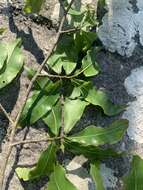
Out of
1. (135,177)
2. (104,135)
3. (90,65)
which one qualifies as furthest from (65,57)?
(135,177)

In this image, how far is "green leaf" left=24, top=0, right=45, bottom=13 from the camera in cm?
129

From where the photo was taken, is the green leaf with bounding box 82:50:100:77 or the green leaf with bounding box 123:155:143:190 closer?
the green leaf with bounding box 123:155:143:190

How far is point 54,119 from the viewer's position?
50.5 inches

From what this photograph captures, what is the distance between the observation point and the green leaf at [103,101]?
Answer: 1.30 metres

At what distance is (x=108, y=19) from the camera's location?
1.39 m

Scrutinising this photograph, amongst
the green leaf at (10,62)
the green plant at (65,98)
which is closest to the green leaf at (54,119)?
the green plant at (65,98)

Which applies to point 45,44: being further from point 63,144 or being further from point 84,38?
point 63,144

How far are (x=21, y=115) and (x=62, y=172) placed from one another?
0.48ft

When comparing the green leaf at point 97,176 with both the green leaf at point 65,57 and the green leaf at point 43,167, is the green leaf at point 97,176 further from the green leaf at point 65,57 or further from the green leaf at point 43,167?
the green leaf at point 65,57

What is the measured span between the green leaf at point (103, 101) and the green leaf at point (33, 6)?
198mm

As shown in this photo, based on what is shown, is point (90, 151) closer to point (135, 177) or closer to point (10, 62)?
point (135, 177)

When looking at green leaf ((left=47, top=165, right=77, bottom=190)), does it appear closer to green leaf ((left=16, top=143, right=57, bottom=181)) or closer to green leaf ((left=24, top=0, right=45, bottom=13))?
green leaf ((left=16, top=143, right=57, bottom=181))

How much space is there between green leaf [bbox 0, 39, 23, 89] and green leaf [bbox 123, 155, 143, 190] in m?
0.29

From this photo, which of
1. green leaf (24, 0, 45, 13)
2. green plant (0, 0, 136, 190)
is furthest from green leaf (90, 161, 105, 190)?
green leaf (24, 0, 45, 13)
